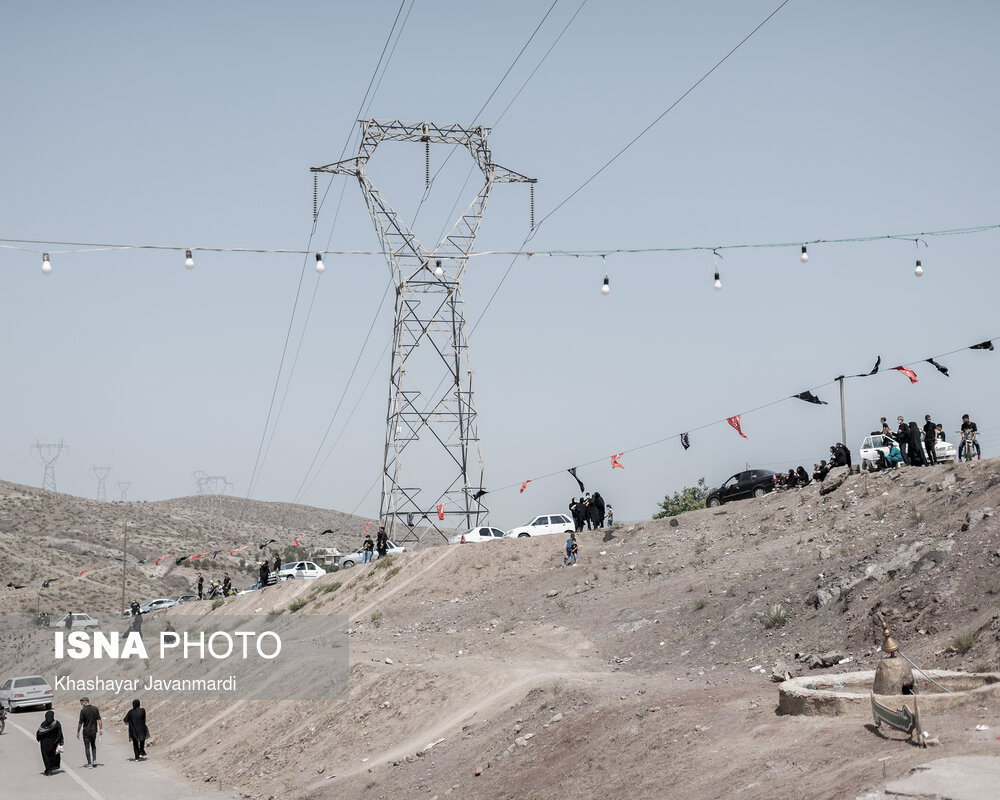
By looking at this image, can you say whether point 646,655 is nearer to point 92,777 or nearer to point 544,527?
point 92,777

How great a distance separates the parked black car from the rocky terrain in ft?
8.67

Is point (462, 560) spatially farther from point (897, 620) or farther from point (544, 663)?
point (897, 620)

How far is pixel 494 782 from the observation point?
17891 mm

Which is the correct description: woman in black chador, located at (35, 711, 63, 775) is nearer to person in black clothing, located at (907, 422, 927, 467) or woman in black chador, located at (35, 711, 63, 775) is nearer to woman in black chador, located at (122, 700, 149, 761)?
woman in black chador, located at (122, 700, 149, 761)

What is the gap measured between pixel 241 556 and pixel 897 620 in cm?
8743

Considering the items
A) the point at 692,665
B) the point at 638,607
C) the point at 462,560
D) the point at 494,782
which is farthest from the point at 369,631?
the point at 494,782

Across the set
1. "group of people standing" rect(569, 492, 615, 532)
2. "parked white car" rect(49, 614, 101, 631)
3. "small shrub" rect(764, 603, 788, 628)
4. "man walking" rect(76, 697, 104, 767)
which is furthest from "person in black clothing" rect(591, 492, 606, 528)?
"parked white car" rect(49, 614, 101, 631)

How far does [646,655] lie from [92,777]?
43.9 ft

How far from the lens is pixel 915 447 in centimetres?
3356

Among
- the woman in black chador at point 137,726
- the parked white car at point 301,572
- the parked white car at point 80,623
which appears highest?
the parked white car at point 301,572

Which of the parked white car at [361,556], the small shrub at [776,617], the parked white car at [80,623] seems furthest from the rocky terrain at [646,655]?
the parked white car at [80,623]

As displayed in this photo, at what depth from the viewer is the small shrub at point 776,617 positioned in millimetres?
23578

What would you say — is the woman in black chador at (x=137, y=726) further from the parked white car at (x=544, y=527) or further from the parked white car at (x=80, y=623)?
the parked white car at (x=80, y=623)

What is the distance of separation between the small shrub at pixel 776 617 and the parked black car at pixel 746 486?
1784 cm
